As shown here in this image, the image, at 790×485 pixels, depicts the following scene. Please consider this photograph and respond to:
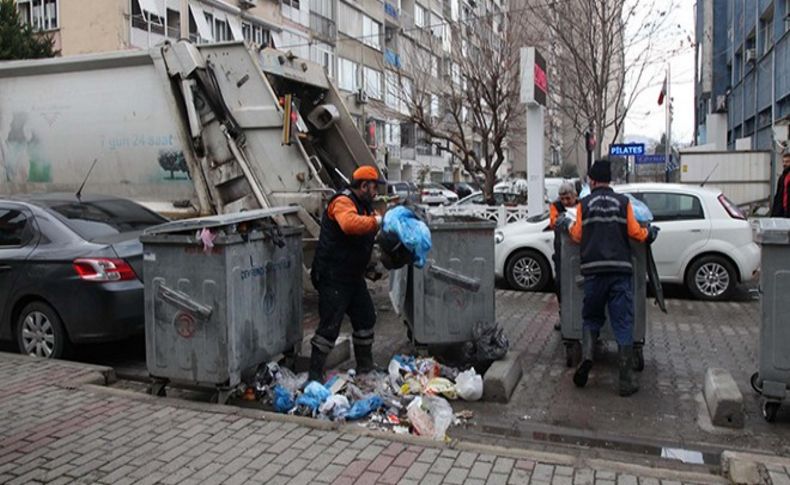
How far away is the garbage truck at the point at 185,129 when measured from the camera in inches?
317

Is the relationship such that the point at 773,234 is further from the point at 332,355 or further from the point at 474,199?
the point at 474,199

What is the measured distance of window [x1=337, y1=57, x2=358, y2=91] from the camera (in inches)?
1463

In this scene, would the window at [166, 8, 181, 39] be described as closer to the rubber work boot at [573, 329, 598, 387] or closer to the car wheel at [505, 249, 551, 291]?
the car wheel at [505, 249, 551, 291]

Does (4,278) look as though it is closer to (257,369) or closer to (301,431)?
(257,369)

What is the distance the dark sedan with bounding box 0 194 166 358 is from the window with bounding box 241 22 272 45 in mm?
23256

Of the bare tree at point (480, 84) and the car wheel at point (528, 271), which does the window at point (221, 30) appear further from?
the car wheel at point (528, 271)

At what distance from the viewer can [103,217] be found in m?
6.80

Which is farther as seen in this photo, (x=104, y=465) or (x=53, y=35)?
(x=53, y=35)

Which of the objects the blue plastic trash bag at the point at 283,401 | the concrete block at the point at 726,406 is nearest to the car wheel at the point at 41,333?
the blue plastic trash bag at the point at 283,401

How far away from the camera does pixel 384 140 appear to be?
141ft

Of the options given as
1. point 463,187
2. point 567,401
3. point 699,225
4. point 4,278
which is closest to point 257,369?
point 567,401

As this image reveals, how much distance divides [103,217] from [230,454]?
3.64 m

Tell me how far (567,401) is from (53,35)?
2423 centimetres

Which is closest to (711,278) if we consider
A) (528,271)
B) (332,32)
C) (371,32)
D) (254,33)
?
(528,271)
